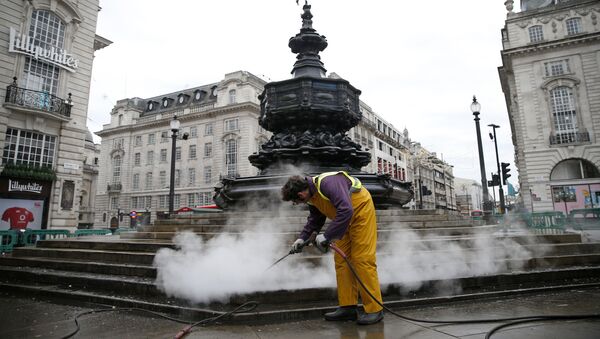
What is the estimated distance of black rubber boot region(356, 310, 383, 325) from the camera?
125 inches

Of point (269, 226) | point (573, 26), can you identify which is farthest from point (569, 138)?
point (269, 226)

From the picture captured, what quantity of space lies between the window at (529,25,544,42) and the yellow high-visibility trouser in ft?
116

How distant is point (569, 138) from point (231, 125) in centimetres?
3384

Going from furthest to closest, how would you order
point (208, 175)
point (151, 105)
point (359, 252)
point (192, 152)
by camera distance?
point (151, 105), point (192, 152), point (208, 175), point (359, 252)

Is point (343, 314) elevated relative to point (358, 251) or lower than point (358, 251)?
lower

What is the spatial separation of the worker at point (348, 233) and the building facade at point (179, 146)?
36.5 m

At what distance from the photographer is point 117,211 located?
4781 centimetres

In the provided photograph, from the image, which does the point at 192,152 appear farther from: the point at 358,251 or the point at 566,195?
the point at 358,251

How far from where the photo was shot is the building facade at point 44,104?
16.5 metres

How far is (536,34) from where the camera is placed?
98.9 feet

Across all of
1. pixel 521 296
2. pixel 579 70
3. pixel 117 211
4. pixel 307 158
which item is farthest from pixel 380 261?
pixel 117 211

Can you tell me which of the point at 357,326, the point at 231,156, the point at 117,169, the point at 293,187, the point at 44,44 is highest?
the point at 44,44

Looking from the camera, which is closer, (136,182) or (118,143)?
(136,182)

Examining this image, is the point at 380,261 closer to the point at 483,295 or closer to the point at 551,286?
the point at 483,295
